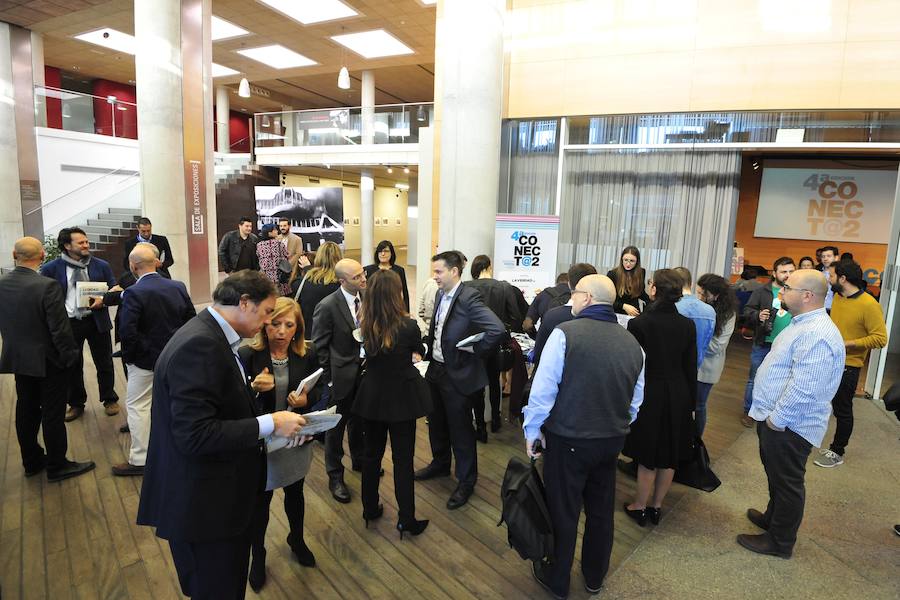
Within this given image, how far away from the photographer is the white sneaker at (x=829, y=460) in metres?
4.23

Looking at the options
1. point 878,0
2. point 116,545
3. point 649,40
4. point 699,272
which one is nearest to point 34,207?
point 116,545

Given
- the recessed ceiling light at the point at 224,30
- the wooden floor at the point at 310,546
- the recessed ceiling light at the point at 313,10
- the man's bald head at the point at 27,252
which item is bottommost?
the wooden floor at the point at 310,546

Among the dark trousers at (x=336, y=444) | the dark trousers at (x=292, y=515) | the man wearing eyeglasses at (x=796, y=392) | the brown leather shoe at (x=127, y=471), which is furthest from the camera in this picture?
the brown leather shoe at (x=127, y=471)

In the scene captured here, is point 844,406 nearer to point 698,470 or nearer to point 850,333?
point 850,333

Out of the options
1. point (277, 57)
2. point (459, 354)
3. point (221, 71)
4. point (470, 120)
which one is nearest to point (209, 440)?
point (459, 354)

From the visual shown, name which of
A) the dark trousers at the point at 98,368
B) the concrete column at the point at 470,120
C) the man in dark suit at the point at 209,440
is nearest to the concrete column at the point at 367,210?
the concrete column at the point at 470,120

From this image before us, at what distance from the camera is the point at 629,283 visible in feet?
16.3

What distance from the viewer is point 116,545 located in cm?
291

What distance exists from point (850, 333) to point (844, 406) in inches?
24.2

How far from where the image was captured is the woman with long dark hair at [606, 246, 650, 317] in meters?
4.91

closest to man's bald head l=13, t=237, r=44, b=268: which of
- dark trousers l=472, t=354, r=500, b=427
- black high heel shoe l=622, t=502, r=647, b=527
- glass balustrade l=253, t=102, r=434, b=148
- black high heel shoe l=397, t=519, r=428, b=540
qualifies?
black high heel shoe l=397, t=519, r=428, b=540

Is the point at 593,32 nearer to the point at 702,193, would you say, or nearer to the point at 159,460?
the point at 702,193

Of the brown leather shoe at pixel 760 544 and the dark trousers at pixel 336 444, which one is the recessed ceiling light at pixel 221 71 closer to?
the dark trousers at pixel 336 444

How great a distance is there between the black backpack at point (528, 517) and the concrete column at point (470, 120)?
5089 mm
